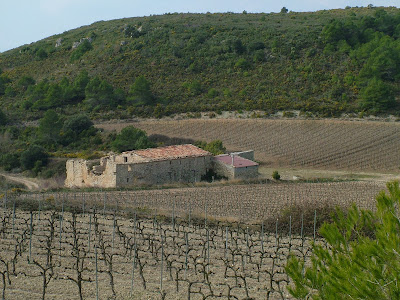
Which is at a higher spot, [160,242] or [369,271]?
[369,271]

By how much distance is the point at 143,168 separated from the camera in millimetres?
33719

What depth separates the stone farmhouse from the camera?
1309 inches

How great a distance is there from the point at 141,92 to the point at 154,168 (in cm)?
2570

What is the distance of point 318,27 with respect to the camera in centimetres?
7319

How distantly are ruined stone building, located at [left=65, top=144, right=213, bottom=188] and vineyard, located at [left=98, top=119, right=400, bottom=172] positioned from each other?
34.9 ft

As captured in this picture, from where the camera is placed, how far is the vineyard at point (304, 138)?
45406mm

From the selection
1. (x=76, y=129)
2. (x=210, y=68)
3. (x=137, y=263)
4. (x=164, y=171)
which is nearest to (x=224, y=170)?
(x=164, y=171)

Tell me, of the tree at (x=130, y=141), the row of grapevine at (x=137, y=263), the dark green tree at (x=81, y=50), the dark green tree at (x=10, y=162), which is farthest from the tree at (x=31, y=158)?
the dark green tree at (x=81, y=50)

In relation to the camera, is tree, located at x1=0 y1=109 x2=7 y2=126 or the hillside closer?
tree, located at x1=0 y1=109 x2=7 y2=126

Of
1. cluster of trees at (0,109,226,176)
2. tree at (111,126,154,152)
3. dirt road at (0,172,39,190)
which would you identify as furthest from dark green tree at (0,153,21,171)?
tree at (111,126,154,152)

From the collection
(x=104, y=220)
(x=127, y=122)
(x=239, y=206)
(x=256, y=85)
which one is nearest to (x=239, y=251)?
(x=104, y=220)

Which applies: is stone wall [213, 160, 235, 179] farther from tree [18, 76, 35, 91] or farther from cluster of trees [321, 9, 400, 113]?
tree [18, 76, 35, 91]

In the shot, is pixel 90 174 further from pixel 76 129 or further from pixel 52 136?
pixel 76 129

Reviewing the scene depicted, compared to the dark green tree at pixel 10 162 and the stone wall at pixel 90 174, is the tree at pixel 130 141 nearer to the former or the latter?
the dark green tree at pixel 10 162
